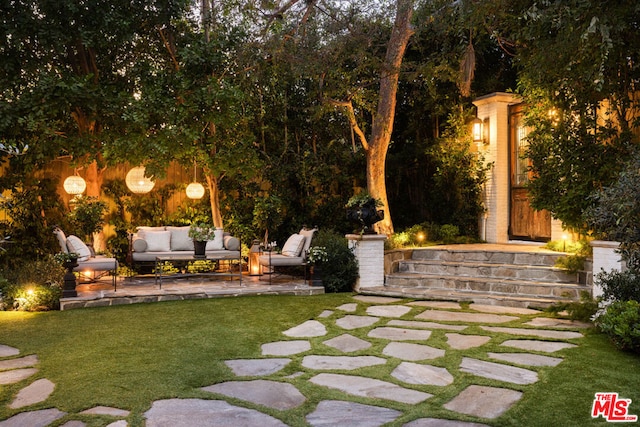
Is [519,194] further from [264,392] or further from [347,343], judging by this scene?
[264,392]

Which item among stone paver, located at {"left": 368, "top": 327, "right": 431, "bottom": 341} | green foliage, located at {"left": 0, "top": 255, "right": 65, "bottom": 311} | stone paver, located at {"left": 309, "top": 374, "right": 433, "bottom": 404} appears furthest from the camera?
green foliage, located at {"left": 0, "top": 255, "right": 65, "bottom": 311}

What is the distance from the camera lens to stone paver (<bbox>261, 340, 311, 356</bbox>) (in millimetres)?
5109

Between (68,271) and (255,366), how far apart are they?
403 cm

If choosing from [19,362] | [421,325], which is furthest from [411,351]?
[19,362]

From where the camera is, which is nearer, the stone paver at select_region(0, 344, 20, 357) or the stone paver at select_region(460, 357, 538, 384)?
the stone paver at select_region(460, 357, 538, 384)

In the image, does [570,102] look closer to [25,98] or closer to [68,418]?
[68,418]

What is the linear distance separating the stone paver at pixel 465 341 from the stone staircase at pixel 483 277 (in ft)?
6.57

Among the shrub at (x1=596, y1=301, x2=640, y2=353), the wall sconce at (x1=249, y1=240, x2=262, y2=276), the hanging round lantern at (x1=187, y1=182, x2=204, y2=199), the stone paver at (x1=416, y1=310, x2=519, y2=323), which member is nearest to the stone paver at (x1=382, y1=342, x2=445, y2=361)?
the stone paver at (x1=416, y1=310, x2=519, y2=323)

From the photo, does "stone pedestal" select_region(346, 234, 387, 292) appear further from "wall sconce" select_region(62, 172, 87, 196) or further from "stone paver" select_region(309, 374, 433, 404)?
"wall sconce" select_region(62, 172, 87, 196)

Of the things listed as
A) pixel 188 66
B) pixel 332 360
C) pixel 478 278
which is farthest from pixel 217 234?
pixel 332 360

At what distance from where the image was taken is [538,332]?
19.1 feet

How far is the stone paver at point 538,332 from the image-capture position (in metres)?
5.66

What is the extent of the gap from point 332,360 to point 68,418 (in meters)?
2.17

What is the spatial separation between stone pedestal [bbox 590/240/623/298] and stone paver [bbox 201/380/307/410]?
Answer: 4.09m
